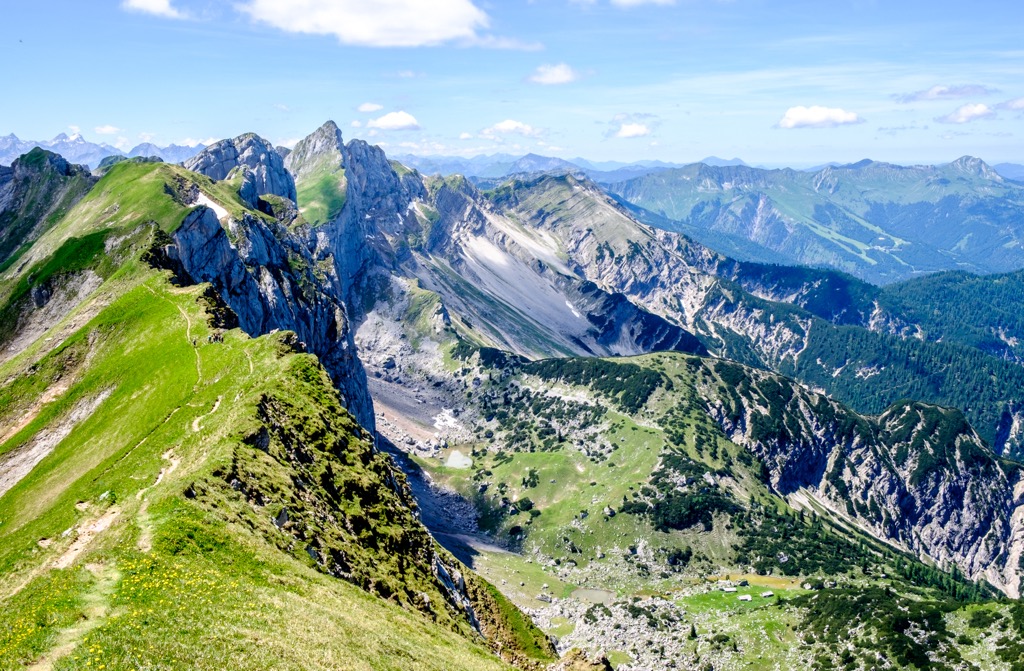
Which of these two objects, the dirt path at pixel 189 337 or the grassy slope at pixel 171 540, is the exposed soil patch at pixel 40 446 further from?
the dirt path at pixel 189 337

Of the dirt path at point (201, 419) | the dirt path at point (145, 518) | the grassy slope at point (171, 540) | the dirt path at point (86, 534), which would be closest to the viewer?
the grassy slope at point (171, 540)

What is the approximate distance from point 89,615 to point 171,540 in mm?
9068

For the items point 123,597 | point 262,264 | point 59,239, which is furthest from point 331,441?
point 59,239

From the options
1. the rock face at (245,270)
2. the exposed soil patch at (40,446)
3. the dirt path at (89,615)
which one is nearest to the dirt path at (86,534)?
the dirt path at (89,615)

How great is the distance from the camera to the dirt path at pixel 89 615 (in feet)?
105

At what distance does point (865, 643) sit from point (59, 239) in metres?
214

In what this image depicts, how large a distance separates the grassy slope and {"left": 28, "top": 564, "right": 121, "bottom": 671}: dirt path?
104 mm

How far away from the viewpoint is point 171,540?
149 feet

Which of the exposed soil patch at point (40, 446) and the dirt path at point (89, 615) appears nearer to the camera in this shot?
the dirt path at point (89, 615)

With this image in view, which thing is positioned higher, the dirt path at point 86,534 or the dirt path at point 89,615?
the dirt path at point 89,615

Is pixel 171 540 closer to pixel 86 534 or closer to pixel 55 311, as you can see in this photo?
pixel 86 534

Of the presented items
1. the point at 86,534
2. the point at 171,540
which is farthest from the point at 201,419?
the point at 171,540

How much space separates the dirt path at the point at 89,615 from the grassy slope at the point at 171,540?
104mm

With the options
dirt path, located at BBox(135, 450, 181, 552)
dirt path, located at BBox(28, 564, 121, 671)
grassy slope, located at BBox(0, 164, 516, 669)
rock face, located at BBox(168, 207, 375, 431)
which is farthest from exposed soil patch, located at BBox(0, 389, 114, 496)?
rock face, located at BBox(168, 207, 375, 431)
